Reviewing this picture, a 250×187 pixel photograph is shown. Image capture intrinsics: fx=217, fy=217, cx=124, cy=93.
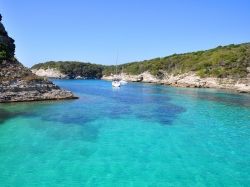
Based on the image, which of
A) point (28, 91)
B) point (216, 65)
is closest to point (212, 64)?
point (216, 65)

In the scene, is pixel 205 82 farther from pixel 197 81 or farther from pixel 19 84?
pixel 19 84

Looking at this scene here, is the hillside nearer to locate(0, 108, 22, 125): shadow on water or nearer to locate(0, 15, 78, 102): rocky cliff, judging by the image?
locate(0, 15, 78, 102): rocky cliff

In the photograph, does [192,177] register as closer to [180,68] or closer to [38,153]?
[38,153]

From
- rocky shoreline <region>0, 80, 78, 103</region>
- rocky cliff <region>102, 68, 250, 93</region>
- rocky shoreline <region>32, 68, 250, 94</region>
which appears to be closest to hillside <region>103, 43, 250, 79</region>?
rocky cliff <region>102, 68, 250, 93</region>

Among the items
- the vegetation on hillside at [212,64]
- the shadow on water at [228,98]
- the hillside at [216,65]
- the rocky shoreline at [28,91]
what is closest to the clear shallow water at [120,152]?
the rocky shoreline at [28,91]

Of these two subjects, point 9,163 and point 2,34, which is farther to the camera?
point 2,34

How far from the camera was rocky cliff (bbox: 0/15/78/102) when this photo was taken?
2861cm

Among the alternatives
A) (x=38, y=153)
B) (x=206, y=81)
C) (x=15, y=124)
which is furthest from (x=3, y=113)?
(x=206, y=81)

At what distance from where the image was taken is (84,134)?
16359 mm

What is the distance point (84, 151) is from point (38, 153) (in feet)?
8.47

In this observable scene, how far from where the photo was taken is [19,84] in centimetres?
2941

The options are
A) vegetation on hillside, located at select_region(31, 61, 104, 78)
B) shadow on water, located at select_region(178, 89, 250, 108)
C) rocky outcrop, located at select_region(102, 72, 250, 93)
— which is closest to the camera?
shadow on water, located at select_region(178, 89, 250, 108)

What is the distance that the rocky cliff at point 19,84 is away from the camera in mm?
28609

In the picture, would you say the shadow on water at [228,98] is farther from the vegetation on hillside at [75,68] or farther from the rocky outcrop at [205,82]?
the vegetation on hillside at [75,68]
